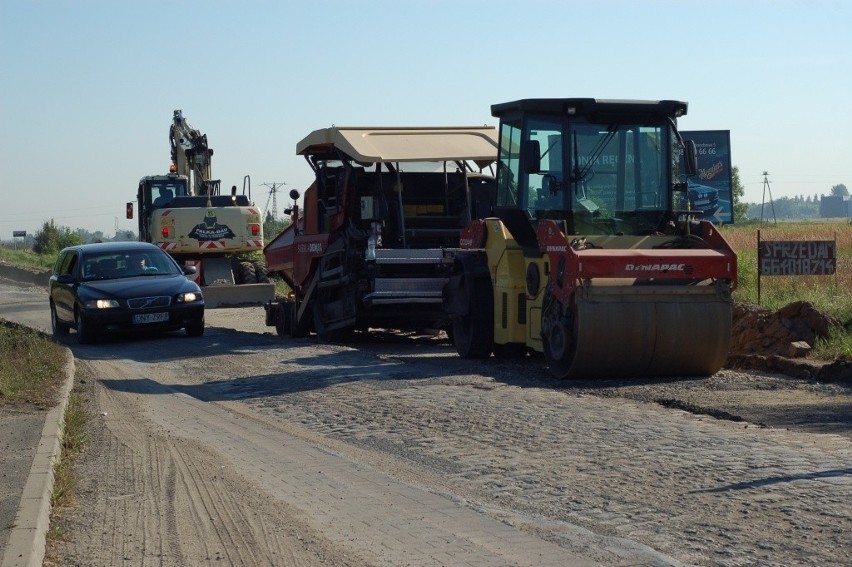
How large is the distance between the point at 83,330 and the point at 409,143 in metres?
6.07

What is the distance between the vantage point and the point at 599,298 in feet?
42.9

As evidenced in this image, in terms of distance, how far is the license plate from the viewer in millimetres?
19891

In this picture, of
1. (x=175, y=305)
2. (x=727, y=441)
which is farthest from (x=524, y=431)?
(x=175, y=305)

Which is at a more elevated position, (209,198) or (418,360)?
(209,198)

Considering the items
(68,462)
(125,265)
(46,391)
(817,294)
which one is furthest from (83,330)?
(817,294)

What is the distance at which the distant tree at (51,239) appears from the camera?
8794 centimetres

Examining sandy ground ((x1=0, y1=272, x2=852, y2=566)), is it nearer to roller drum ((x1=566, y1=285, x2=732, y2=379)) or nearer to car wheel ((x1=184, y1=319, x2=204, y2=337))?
roller drum ((x1=566, y1=285, x2=732, y2=379))

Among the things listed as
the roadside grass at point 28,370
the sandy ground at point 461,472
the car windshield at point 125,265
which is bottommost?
the sandy ground at point 461,472

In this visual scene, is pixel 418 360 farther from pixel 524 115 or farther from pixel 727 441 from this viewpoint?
pixel 727 441

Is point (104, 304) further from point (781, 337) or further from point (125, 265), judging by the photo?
point (781, 337)

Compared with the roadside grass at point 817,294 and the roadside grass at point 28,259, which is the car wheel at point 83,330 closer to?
the roadside grass at point 817,294

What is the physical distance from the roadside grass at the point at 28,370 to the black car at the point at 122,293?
124 cm

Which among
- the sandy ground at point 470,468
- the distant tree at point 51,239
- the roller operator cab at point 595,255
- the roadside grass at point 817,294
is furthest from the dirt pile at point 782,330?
the distant tree at point 51,239

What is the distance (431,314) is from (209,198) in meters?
13.6
